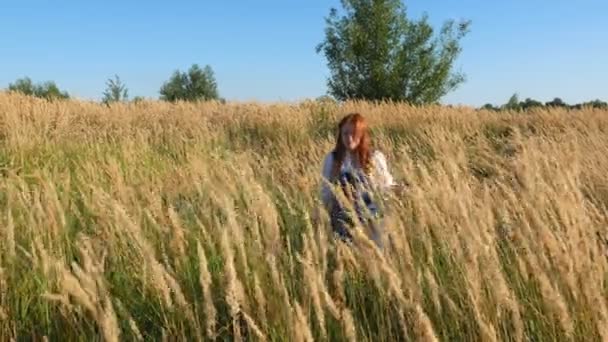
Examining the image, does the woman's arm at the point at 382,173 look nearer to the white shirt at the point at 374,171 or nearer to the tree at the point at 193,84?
the white shirt at the point at 374,171

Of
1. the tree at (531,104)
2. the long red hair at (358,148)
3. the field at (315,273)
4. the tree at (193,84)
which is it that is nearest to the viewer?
the field at (315,273)

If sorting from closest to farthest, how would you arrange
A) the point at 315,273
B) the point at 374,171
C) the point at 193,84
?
1. the point at 315,273
2. the point at 374,171
3. the point at 193,84

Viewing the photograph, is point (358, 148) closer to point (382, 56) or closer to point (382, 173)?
point (382, 173)

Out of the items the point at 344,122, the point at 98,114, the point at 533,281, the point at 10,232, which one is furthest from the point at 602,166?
the point at 98,114

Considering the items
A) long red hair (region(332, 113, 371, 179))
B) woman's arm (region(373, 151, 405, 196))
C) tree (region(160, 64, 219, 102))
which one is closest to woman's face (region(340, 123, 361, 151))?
long red hair (region(332, 113, 371, 179))

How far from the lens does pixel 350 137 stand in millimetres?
4113

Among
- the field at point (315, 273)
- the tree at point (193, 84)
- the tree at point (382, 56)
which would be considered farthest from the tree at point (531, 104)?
the tree at point (193, 84)

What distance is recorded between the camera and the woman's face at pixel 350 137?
4109 millimetres

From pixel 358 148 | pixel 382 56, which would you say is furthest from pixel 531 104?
pixel 358 148

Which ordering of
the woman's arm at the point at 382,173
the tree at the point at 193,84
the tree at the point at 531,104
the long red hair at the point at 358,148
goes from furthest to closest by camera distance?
the tree at the point at 193,84, the tree at the point at 531,104, the long red hair at the point at 358,148, the woman's arm at the point at 382,173

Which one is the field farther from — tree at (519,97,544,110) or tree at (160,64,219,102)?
tree at (160,64,219,102)

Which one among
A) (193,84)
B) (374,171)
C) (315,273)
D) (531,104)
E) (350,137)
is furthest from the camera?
(193,84)

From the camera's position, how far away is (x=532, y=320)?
2020 millimetres

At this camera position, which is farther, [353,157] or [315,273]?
[353,157]
